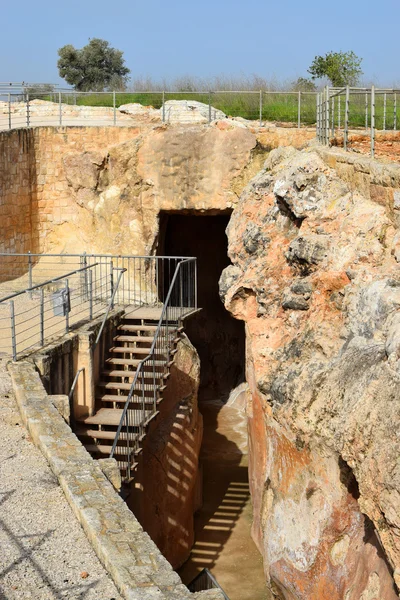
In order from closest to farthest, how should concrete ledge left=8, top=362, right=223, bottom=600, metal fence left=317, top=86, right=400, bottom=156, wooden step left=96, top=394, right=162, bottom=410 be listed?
1. concrete ledge left=8, top=362, right=223, bottom=600
2. wooden step left=96, top=394, right=162, bottom=410
3. metal fence left=317, top=86, right=400, bottom=156

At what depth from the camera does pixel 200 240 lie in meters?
23.5

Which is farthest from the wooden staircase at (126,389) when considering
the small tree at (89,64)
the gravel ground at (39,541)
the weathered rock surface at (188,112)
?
the small tree at (89,64)

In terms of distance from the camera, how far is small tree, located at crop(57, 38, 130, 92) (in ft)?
125

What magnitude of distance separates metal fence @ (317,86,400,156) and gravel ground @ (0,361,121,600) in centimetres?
757

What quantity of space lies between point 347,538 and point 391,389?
9.03 ft

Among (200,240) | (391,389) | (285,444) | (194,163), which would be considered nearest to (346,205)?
(285,444)

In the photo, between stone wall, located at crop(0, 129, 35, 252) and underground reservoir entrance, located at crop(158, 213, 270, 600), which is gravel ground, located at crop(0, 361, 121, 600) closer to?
underground reservoir entrance, located at crop(158, 213, 270, 600)

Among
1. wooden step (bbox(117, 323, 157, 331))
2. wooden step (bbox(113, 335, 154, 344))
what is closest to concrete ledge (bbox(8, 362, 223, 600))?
wooden step (bbox(113, 335, 154, 344))

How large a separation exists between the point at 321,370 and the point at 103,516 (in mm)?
3304

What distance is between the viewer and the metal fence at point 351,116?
14005 millimetres

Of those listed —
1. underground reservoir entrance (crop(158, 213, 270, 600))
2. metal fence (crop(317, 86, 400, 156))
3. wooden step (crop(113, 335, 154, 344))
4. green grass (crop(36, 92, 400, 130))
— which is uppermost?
green grass (crop(36, 92, 400, 130))

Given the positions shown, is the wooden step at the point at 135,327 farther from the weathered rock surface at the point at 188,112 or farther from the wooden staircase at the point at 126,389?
the weathered rock surface at the point at 188,112

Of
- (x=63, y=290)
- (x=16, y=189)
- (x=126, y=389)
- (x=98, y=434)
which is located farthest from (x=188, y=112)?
(x=98, y=434)

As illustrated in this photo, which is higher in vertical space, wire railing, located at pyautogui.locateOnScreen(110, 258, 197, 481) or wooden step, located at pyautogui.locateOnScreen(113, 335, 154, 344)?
wooden step, located at pyautogui.locateOnScreen(113, 335, 154, 344)
